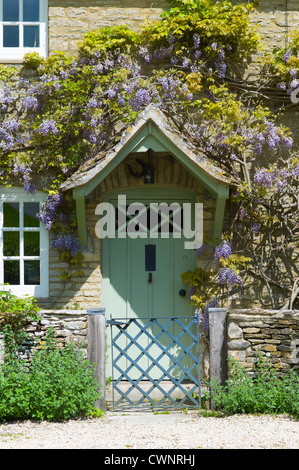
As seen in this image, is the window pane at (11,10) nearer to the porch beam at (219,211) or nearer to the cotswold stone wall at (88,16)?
the cotswold stone wall at (88,16)

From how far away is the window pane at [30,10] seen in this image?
8711mm

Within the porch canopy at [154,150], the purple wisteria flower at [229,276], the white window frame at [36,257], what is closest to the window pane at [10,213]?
the white window frame at [36,257]

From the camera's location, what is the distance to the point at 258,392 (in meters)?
6.55

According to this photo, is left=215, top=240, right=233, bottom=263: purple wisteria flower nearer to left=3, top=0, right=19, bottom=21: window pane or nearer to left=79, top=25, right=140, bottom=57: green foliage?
left=79, top=25, right=140, bottom=57: green foliage

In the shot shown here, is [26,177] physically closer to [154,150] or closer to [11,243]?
[11,243]

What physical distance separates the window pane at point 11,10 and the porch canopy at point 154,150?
2558 mm

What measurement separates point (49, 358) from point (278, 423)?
2.41 meters

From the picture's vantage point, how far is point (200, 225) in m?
8.32

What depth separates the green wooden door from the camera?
8.29 metres

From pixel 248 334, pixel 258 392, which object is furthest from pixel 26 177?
pixel 258 392

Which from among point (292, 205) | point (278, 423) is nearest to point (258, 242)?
point (292, 205)

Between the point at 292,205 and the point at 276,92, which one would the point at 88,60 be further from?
the point at 292,205

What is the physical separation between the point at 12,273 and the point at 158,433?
3.38 meters

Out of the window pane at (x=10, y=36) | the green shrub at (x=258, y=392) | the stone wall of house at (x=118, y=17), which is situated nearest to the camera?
the green shrub at (x=258, y=392)
